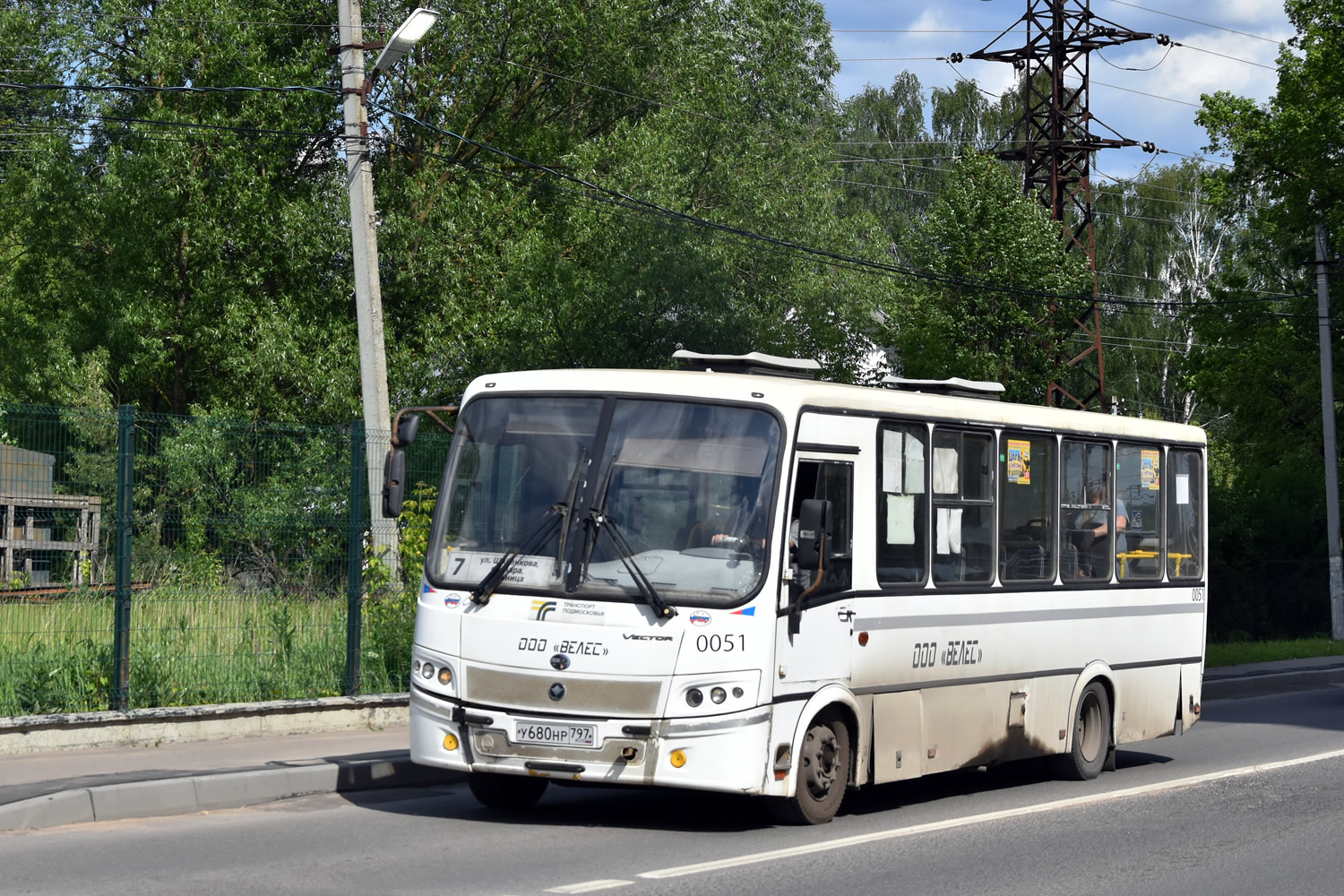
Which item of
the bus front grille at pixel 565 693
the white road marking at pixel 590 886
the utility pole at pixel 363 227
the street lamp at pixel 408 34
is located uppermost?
the street lamp at pixel 408 34

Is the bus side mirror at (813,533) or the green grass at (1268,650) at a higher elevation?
the bus side mirror at (813,533)

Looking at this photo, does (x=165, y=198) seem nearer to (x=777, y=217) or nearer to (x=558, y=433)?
(x=777, y=217)

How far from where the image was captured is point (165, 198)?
3158cm

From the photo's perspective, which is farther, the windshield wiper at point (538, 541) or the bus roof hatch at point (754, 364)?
the bus roof hatch at point (754, 364)

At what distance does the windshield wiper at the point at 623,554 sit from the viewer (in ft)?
31.1

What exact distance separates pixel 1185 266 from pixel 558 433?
60692 millimetres

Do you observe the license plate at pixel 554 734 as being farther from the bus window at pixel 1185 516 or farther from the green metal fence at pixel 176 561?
the bus window at pixel 1185 516

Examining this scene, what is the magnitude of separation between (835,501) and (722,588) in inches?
47.1

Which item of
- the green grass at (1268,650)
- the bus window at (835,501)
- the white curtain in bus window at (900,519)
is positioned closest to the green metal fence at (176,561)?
the bus window at (835,501)

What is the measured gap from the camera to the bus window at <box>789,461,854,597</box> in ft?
33.2

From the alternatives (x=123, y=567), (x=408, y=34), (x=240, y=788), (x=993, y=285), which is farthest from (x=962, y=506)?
(x=993, y=285)

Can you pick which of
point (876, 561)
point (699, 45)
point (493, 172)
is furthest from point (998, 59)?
point (876, 561)

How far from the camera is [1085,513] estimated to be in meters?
13.1

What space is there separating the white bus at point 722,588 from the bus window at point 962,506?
0.02 meters
